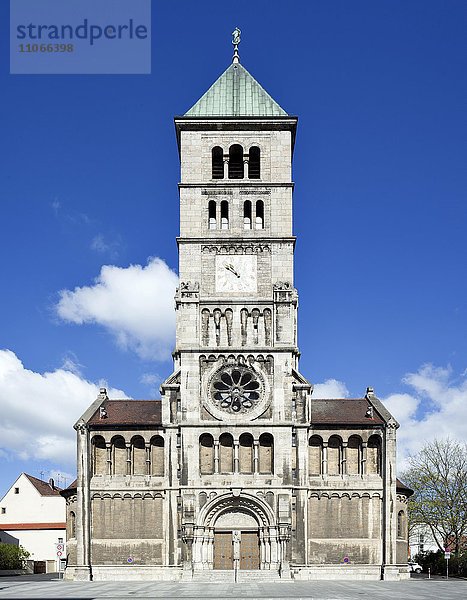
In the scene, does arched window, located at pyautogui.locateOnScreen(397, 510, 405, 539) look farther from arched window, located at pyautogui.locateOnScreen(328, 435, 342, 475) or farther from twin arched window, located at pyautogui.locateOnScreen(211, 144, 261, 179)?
Result: twin arched window, located at pyautogui.locateOnScreen(211, 144, 261, 179)

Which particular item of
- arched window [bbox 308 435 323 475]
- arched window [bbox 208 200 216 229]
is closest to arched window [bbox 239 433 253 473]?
arched window [bbox 308 435 323 475]

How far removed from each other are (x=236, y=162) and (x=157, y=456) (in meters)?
24.8

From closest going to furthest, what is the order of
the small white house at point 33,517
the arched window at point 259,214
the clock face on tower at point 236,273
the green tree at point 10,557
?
the clock face on tower at point 236,273 < the arched window at point 259,214 < the green tree at point 10,557 < the small white house at point 33,517

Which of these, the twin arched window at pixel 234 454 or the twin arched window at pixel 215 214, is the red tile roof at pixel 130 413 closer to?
the twin arched window at pixel 234 454

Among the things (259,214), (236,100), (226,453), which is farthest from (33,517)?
(236,100)

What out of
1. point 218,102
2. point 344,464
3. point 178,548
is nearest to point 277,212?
point 218,102

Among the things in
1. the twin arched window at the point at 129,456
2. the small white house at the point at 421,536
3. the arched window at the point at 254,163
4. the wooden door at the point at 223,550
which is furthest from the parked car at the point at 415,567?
the arched window at the point at 254,163

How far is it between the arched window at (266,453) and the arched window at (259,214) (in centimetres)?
1661

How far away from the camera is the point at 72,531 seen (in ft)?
212

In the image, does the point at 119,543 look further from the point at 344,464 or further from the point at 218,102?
the point at 218,102

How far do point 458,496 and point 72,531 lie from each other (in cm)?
3856

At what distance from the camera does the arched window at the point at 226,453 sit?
2435 inches

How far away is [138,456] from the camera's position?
62.8 metres

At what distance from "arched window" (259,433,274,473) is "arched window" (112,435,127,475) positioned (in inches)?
402
